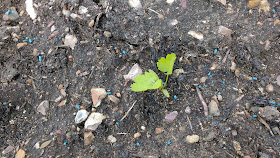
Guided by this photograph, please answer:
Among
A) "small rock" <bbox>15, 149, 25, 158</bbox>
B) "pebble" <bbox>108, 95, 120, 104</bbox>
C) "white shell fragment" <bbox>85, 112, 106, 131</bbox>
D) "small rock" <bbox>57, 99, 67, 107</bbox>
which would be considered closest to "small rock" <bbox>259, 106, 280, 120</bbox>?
"pebble" <bbox>108, 95, 120, 104</bbox>

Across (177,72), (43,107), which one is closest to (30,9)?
(43,107)

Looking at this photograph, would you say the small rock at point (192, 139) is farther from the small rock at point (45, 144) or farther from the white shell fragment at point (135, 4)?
the white shell fragment at point (135, 4)

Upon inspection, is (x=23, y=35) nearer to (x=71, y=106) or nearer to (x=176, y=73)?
(x=71, y=106)

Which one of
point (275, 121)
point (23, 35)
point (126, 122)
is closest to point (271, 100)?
point (275, 121)

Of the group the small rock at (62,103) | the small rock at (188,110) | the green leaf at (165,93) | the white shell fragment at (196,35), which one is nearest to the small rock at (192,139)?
the small rock at (188,110)

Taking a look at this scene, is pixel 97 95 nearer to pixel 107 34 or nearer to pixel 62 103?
pixel 62 103
